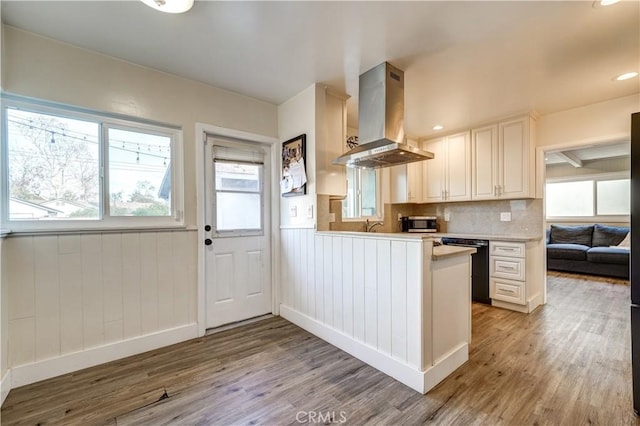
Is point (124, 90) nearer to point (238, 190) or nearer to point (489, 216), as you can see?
point (238, 190)

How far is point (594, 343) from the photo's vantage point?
8.44 feet

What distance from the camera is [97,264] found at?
7.36 feet

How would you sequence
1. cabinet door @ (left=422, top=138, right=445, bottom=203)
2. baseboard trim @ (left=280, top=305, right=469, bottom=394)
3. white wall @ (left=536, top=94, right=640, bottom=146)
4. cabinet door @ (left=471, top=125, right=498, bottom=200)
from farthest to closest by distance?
cabinet door @ (left=422, top=138, right=445, bottom=203) < cabinet door @ (left=471, top=125, right=498, bottom=200) < white wall @ (left=536, top=94, right=640, bottom=146) < baseboard trim @ (left=280, top=305, right=469, bottom=394)

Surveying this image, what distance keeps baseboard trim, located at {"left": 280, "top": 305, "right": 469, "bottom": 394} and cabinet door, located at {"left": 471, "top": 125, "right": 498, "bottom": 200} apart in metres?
2.42

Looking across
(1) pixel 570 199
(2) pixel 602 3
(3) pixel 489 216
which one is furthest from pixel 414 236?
(1) pixel 570 199

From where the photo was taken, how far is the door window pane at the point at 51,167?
2.00 meters

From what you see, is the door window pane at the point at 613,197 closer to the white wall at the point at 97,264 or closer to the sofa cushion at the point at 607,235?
the sofa cushion at the point at 607,235

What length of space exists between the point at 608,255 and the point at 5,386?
26.2ft

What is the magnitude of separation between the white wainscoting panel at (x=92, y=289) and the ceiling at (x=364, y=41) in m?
1.50

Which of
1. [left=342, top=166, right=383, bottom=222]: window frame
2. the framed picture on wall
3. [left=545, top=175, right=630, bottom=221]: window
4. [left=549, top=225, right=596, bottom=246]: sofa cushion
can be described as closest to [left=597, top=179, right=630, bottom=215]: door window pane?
[left=545, top=175, right=630, bottom=221]: window

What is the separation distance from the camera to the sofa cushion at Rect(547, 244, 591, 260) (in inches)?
216

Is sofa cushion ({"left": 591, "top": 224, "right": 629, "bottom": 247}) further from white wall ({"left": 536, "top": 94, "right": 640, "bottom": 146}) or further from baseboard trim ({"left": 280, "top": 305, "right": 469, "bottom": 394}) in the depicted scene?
baseboard trim ({"left": 280, "top": 305, "right": 469, "bottom": 394})

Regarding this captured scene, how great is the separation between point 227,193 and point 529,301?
12.3 feet

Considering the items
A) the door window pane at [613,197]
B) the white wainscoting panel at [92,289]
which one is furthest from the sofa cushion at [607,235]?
the white wainscoting panel at [92,289]
